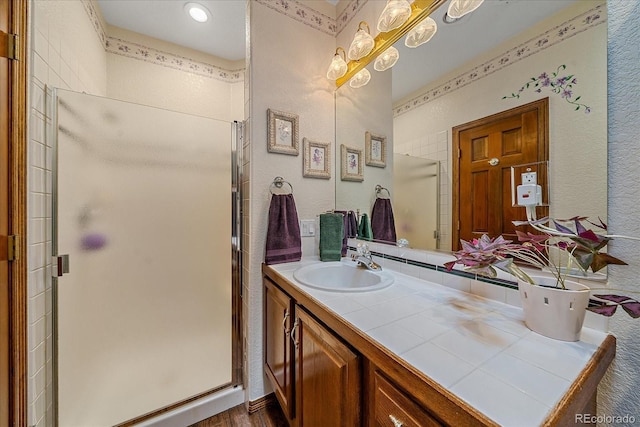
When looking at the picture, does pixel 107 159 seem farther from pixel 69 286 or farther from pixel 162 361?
pixel 162 361

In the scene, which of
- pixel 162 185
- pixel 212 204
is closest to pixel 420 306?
pixel 212 204

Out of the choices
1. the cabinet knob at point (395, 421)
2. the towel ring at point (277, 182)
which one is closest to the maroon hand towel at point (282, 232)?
the towel ring at point (277, 182)

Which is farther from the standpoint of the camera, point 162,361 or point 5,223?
point 162,361

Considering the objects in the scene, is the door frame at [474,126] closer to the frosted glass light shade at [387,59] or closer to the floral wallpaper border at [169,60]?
the frosted glass light shade at [387,59]

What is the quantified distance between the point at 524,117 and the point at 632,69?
231 mm

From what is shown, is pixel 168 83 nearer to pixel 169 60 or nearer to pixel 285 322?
pixel 169 60

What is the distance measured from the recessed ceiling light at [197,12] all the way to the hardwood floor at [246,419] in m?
2.70

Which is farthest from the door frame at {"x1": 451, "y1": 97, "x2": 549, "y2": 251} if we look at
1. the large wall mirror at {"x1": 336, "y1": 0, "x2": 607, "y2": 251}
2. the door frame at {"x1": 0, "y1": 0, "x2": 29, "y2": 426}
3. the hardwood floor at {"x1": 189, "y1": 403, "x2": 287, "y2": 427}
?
the door frame at {"x1": 0, "y1": 0, "x2": 29, "y2": 426}

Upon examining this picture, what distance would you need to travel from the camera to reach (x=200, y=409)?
1.32 m

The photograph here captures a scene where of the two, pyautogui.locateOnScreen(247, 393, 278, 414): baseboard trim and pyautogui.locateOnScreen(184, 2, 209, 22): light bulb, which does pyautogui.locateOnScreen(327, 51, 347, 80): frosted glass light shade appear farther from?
pyautogui.locateOnScreen(247, 393, 278, 414): baseboard trim

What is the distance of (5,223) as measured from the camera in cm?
84

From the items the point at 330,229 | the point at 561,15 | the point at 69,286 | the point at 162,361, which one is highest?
the point at 561,15

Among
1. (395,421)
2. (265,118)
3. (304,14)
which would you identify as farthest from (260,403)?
(304,14)

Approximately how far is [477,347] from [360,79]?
1.50 m
